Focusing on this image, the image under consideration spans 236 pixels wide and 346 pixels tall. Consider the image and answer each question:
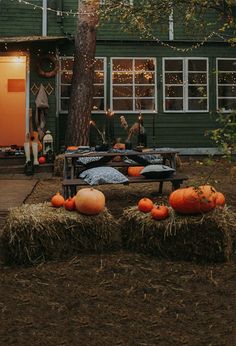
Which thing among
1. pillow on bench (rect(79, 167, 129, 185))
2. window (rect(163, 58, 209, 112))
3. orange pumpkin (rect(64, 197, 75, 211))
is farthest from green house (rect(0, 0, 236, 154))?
orange pumpkin (rect(64, 197, 75, 211))

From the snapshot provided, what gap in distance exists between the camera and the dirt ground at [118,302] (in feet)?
9.23

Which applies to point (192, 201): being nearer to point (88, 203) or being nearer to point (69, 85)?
point (88, 203)

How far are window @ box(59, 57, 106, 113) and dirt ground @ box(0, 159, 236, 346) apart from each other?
10.8 meters

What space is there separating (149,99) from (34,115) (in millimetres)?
3889

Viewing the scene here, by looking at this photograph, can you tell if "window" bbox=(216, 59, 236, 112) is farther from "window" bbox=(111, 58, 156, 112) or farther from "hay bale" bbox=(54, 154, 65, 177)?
"hay bale" bbox=(54, 154, 65, 177)

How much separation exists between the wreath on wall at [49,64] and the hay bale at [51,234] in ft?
29.9

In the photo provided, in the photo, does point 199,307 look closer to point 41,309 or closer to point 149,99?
point 41,309

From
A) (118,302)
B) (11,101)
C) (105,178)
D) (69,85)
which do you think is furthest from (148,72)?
(118,302)

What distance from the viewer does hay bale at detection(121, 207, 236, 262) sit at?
4301 millimetres

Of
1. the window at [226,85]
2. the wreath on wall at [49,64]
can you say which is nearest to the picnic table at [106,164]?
the wreath on wall at [49,64]

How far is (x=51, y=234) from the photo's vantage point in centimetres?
434

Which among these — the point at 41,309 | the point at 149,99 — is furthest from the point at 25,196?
the point at 149,99

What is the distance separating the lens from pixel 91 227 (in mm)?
4508

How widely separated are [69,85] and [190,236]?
446 inches
